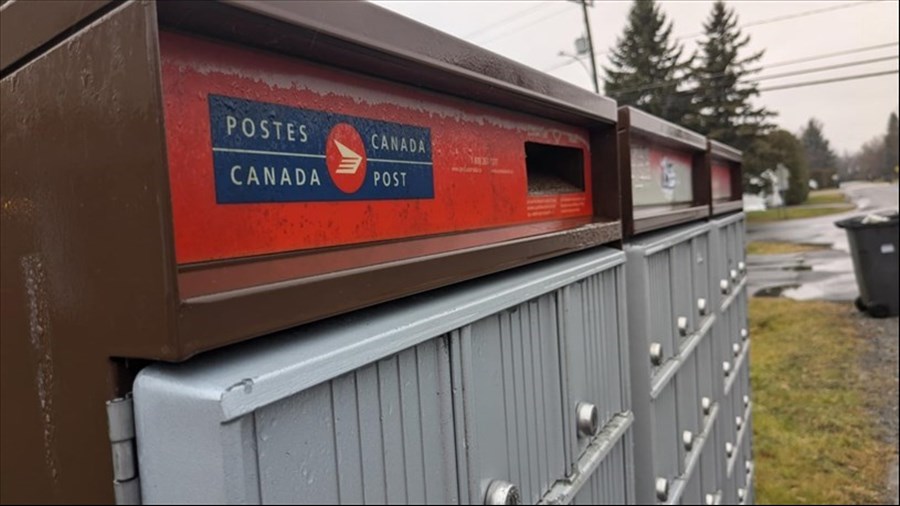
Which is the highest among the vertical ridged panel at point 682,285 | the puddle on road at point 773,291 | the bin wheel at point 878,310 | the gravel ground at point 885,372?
the vertical ridged panel at point 682,285

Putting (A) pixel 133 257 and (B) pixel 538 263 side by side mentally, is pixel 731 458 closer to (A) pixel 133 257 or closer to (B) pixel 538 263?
(B) pixel 538 263

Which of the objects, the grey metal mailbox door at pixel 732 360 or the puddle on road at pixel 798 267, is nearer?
the grey metal mailbox door at pixel 732 360

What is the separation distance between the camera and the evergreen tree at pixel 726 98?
18766mm

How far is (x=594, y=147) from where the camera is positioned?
1.99 metres

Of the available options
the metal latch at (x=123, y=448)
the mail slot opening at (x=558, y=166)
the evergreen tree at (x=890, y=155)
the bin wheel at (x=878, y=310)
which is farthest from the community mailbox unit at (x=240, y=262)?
the evergreen tree at (x=890, y=155)

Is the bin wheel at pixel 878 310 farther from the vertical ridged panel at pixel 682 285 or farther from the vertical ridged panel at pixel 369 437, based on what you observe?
the vertical ridged panel at pixel 369 437

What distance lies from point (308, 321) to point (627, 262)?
4.86ft

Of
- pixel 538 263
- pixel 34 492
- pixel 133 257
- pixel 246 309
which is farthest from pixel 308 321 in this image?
pixel 538 263

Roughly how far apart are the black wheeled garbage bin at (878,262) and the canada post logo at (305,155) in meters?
11.4

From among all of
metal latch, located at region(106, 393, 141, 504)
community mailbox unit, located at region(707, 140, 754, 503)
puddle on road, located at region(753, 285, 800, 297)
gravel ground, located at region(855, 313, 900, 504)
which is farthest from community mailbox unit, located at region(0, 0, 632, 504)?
puddle on road, located at region(753, 285, 800, 297)

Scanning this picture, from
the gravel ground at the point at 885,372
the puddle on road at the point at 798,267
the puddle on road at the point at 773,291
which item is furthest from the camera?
the puddle on road at the point at 798,267

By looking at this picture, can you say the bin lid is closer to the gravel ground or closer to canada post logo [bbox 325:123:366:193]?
the gravel ground

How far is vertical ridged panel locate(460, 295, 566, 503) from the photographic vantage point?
45.5 inches

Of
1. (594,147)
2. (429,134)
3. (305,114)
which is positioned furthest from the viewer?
(594,147)
